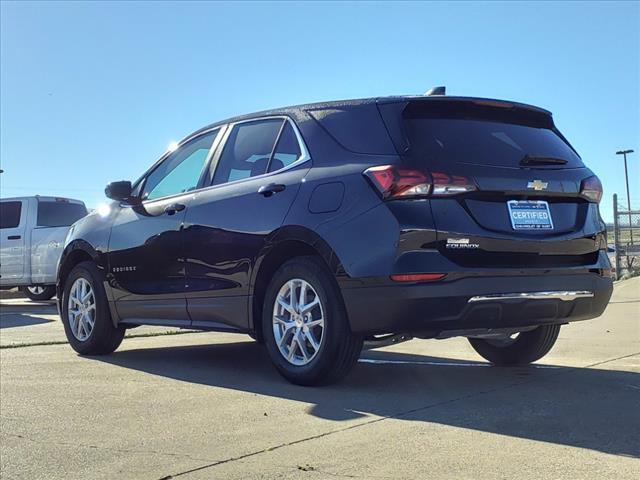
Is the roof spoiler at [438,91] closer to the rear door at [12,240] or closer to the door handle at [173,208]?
the door handle at [173,208]

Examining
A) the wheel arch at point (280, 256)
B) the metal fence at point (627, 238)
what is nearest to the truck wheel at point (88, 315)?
the wheel arch at point (280, 256)

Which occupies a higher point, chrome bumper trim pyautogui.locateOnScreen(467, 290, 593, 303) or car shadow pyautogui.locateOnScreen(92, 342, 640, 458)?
chrome bumper trim pyautogui.locateOnScreen(467, 290, 593, 303)

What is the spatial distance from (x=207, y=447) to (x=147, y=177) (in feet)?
11.5

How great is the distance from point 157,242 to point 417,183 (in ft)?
8.36

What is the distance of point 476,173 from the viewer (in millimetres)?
4277

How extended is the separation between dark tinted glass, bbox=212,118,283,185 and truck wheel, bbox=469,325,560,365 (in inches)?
85.4

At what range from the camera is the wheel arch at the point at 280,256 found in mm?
4422

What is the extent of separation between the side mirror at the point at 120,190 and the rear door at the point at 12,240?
323 inches

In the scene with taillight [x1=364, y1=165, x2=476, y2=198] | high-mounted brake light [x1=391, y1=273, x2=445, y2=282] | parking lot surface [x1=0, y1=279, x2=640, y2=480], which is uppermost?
taillight [x1=364, y1=165, x2=476, y2=198]

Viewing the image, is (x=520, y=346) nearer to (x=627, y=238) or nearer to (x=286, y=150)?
(x=286, y=150)

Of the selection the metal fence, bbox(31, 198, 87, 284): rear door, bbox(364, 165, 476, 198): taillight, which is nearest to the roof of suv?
bbox(364, 165, 476, 198): taillight

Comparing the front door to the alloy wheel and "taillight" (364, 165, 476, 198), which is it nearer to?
the alloy wheel

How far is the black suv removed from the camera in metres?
4.15

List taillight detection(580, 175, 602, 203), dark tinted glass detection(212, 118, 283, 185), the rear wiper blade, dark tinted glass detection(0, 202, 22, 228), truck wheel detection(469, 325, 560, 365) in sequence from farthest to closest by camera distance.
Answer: dark tinted glass detection(0, 202, 22, 228) < truck wheel detection(469, 325, 560, 365) < dark tinted glass detection(212, 118, 283, 185) < taillight detection(580, 175, 602, 203) < the rear wiper blade
